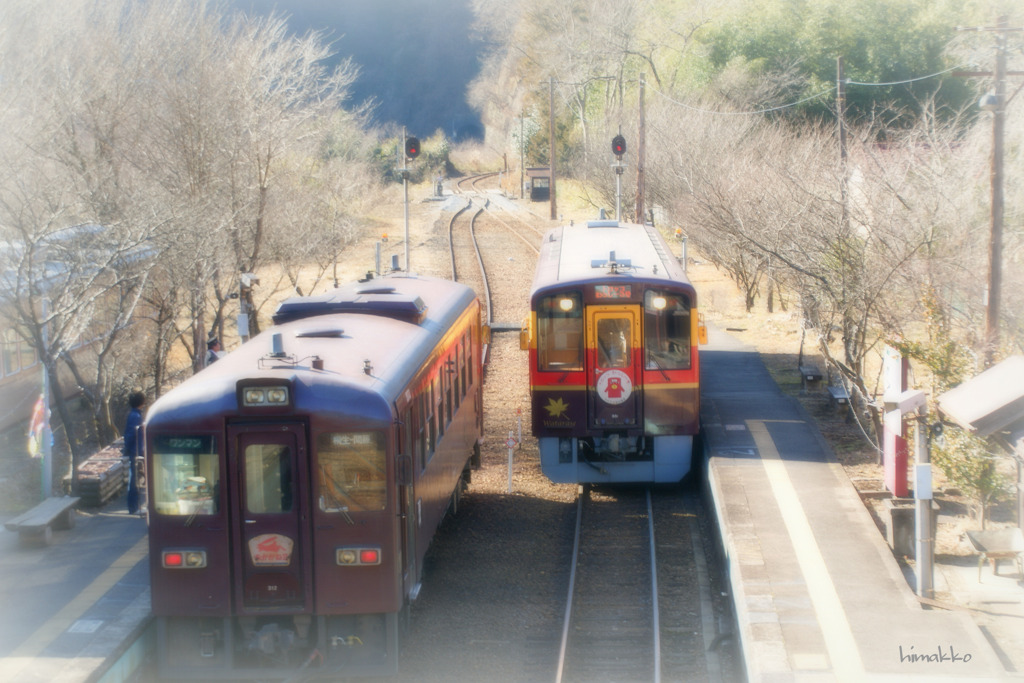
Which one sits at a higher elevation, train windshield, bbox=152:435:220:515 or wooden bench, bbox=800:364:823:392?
train windshield, bbox=152:435:220:515

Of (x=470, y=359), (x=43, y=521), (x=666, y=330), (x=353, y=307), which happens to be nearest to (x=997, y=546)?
(x=666, y=330)

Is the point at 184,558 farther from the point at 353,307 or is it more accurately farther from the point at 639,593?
the point at 639,593

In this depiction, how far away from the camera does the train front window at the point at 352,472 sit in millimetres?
7785

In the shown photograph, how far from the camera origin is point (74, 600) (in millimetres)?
9047

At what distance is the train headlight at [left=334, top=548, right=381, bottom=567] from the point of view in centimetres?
785

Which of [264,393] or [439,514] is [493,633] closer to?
[439,514]

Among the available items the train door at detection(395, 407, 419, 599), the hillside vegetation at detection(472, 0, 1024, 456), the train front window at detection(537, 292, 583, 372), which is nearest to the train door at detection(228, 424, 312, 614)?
the train door at detection(395, 407, 419, 599)

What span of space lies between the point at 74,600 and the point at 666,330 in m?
7.27

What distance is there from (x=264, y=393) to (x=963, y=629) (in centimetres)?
604

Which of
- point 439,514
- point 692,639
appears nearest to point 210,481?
point 439,514

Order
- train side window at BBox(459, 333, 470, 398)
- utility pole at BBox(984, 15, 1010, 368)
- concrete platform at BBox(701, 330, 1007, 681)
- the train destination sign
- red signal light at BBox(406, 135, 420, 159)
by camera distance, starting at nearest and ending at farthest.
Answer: concrete platform at BBox(701, 330, 1007, 681), the train destination sign, train side window at BBox(459, 333, 470, 398), utility pole at BBox(984, 15, 1010, 368), red signal light at BBox(406, 135, 420, 159)

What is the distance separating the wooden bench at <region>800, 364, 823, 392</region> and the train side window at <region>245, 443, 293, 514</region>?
1295 centimetres

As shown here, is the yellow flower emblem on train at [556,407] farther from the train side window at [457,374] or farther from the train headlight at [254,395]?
the train headlight at [254,395]

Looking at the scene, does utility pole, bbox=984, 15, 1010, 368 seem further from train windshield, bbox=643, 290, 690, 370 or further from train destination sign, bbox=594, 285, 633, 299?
train destination sign, bbox=594, 285, 633, 299
